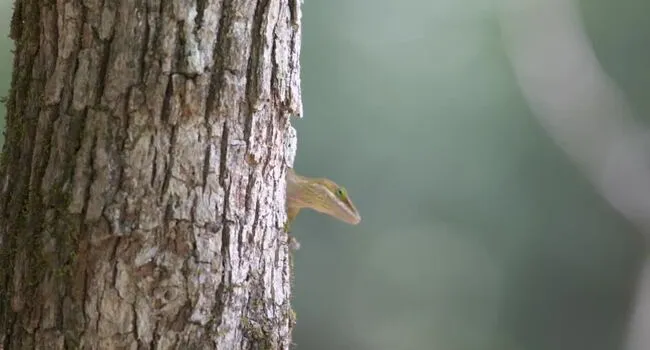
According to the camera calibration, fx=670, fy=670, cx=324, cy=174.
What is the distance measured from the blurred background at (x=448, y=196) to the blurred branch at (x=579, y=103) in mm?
169

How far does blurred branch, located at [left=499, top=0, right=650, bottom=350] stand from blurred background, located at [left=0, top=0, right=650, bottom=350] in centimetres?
17

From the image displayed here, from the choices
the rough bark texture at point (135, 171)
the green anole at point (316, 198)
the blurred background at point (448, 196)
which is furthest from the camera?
the blurred background at point (448, 196)

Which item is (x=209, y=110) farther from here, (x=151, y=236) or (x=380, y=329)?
(x=380, y=329)

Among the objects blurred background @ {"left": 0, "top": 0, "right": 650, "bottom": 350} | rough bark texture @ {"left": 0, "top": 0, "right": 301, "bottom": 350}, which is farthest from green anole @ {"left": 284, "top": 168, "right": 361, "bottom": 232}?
blurred background @ {"left": 0, "top": 0, "right": 650, "bottom": 350}

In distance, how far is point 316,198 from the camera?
186cm

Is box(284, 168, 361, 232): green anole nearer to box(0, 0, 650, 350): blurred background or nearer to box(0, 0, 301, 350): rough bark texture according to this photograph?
box(0, 0, 301, 350): rough bark texture

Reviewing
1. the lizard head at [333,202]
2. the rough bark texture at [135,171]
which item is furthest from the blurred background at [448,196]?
the rough bark texture at [135,171]

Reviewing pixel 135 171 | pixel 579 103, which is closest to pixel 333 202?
pixel 135 171

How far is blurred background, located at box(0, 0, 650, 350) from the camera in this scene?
3615mm

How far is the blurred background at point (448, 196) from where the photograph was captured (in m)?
3.62

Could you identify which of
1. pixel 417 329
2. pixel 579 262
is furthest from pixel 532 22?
pixel 417 329

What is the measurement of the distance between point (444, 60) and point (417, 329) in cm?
149

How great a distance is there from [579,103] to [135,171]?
104 inches

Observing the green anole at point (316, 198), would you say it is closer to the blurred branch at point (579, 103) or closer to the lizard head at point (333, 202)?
the lizard head at point (333, 202)
